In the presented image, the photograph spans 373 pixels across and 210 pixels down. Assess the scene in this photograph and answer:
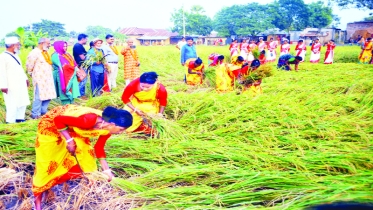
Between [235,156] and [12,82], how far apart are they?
2.95m

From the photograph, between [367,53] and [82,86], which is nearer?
[82,86]

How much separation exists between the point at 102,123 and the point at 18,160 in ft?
4.01

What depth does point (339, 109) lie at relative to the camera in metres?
3.71

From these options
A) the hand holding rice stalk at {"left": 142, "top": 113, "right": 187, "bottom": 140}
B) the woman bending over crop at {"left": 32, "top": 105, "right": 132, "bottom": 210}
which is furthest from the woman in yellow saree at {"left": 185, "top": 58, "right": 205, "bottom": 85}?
the woman bending over crop at {"left": 32, "top": 105, "right": 132, "bottom": 210}

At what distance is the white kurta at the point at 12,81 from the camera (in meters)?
3.62

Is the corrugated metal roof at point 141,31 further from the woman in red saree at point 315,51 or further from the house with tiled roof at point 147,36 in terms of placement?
the woman in red saree at point 315,51

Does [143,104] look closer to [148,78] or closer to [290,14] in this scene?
[148,78]

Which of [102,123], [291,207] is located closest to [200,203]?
[291,207]

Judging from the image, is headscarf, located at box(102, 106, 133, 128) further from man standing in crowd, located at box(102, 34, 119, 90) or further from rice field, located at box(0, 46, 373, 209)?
man standing in crowd, located at box(102, 34, 119, 90)

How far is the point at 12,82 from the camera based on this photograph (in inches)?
147

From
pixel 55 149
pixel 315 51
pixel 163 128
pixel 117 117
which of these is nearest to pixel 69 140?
pixel 55 149

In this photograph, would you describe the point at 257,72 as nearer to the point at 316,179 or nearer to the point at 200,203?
the point at 316,179

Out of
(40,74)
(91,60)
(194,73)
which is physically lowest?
(194,73)

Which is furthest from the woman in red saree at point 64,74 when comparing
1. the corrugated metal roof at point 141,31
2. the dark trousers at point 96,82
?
the corrugated metal roof at point 141,31
